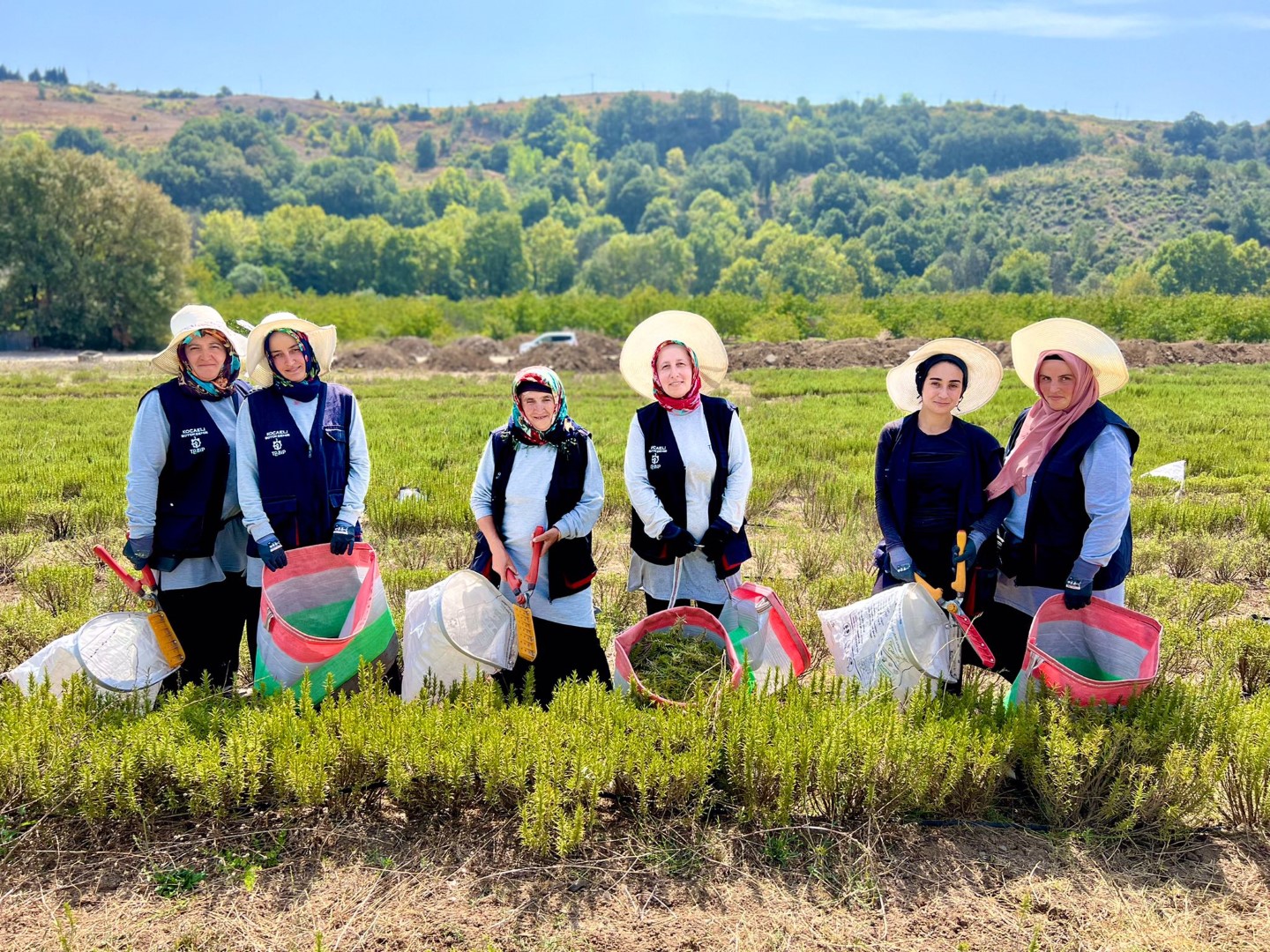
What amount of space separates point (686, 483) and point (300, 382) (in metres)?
1.63

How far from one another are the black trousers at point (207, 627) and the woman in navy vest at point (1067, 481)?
3233 mm

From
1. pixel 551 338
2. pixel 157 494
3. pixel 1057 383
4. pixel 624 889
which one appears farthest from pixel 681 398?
pixel 551 338

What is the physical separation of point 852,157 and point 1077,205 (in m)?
72.9

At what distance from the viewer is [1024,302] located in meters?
39.3

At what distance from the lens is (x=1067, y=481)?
3783 millimetres

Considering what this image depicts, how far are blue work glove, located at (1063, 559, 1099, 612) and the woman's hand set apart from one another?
1.98m

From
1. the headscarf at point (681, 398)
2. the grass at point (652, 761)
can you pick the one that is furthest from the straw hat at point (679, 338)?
the grass at point (652, 761)

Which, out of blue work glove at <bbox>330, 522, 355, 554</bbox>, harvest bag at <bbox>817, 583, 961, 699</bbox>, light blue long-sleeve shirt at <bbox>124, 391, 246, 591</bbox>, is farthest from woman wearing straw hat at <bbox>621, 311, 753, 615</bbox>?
light blue long-sleeve shirt at <bbox>124, 391, 246, 591</bbox>

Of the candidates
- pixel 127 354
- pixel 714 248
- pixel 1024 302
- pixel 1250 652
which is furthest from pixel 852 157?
pixel 1250 652

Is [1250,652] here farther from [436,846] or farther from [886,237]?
[886,237]

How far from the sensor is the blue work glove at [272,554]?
12.3ft

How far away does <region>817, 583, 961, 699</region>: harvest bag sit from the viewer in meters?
3.76

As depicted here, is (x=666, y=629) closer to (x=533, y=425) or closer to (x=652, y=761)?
(x=652, y=761)

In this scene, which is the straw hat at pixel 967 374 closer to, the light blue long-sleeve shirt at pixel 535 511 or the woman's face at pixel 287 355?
the light blue long-sleeve shirt at pixel 535 511
